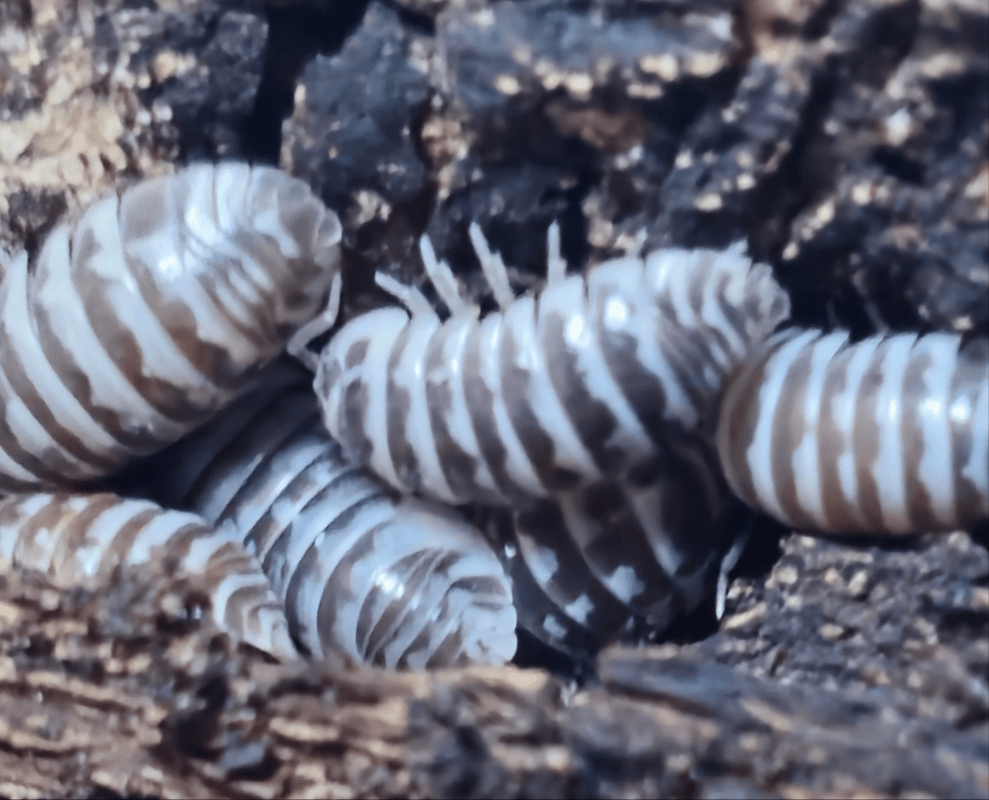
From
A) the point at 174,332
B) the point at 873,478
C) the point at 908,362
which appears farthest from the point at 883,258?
the point at 174,332

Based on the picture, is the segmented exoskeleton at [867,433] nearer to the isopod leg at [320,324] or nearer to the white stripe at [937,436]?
the white stripe at [937,436]

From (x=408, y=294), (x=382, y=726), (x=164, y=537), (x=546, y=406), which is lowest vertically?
(x=382, y=726)

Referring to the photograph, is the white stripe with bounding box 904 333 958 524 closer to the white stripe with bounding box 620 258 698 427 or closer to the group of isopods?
the group of isopods

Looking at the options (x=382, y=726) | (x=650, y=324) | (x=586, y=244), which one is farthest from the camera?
(x=586, y=244)

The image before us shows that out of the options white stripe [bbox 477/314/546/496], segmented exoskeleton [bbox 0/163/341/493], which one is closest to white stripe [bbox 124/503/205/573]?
segmented exoskeleton [bbox 0/163/341/493]

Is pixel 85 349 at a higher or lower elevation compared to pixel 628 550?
higher

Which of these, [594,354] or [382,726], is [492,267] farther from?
[382,726]

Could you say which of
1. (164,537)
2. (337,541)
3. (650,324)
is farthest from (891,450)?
(164,537)
